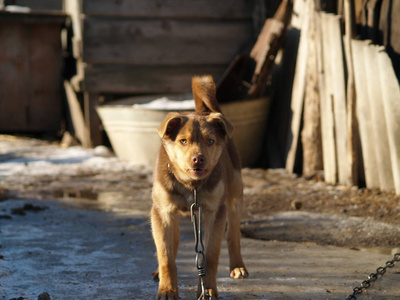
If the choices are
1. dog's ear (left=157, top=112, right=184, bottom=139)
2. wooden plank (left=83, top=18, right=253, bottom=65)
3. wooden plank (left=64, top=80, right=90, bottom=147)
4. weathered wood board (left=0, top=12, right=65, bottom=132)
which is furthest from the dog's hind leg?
weathered wood board (left=0, top=12, right=65, bottom=132)

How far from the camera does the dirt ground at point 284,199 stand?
598 centimetres

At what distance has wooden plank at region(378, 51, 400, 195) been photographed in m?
6.86

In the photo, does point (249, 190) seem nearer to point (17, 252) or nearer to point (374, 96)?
point (374, 96)

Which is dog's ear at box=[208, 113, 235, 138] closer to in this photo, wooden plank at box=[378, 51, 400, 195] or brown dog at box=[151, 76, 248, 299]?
brown dog at box=[151, 76, 248, 299]

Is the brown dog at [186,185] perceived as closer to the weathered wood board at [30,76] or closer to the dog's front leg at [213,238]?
the dog's front leg at [213,238]

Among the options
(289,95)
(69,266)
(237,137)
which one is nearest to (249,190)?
(237,137)

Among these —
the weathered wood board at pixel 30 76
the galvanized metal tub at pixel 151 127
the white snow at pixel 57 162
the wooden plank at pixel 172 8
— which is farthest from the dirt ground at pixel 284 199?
the wooden plank at pixel 172 8

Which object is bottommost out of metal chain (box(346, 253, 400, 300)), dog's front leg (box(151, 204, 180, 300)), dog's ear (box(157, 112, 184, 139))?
metal chain (box(346, 253, 400, 300))

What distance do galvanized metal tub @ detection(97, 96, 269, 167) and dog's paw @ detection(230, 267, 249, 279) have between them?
4.38 m

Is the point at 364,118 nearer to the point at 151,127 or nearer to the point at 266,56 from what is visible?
the point at 266,56

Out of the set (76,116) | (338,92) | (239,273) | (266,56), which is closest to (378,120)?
(338,92)

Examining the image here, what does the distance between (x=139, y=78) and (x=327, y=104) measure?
371cm

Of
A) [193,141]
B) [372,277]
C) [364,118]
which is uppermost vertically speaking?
[193,141]

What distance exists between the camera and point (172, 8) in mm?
10492
